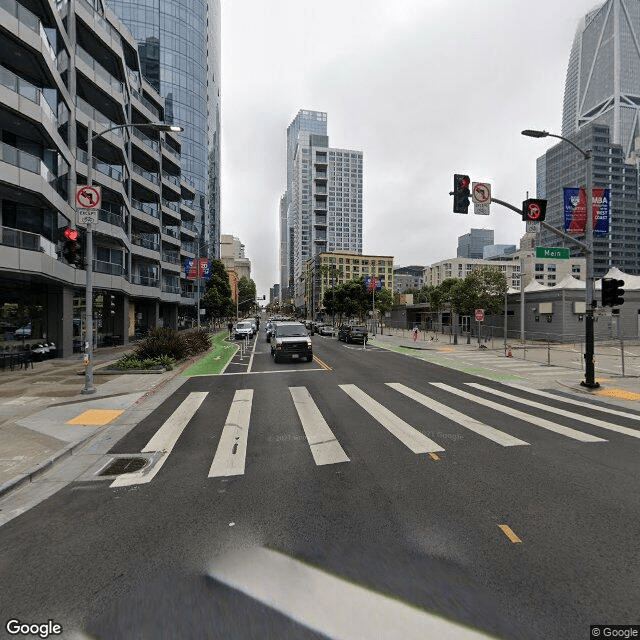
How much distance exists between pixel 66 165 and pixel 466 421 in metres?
27.0

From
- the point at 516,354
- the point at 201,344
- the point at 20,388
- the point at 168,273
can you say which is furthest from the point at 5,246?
the point at 168,273

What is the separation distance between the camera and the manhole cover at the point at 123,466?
634 centimetres

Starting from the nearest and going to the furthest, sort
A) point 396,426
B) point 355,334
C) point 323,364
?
point 396,426 < point 323,364 < point 355,334

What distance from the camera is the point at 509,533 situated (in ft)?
14.1

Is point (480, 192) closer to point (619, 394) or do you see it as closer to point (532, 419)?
point (532, 419)

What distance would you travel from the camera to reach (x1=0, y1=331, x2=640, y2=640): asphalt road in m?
3.14

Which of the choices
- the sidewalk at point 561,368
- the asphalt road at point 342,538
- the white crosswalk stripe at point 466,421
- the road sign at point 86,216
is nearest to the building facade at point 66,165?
the road sign at point 86,216

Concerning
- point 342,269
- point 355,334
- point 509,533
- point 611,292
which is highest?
point 342,269

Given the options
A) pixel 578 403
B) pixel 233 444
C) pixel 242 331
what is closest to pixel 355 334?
pixel 242 331

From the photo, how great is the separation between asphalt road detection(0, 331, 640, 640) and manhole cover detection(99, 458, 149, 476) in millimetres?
271

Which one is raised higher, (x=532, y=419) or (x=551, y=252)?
(x=551, y=252)

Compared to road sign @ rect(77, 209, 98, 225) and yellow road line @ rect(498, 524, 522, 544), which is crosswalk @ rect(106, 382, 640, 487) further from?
road sign @ rect(77, 209, 98, 225)

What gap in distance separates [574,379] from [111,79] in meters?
35.2

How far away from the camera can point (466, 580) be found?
138 inches
